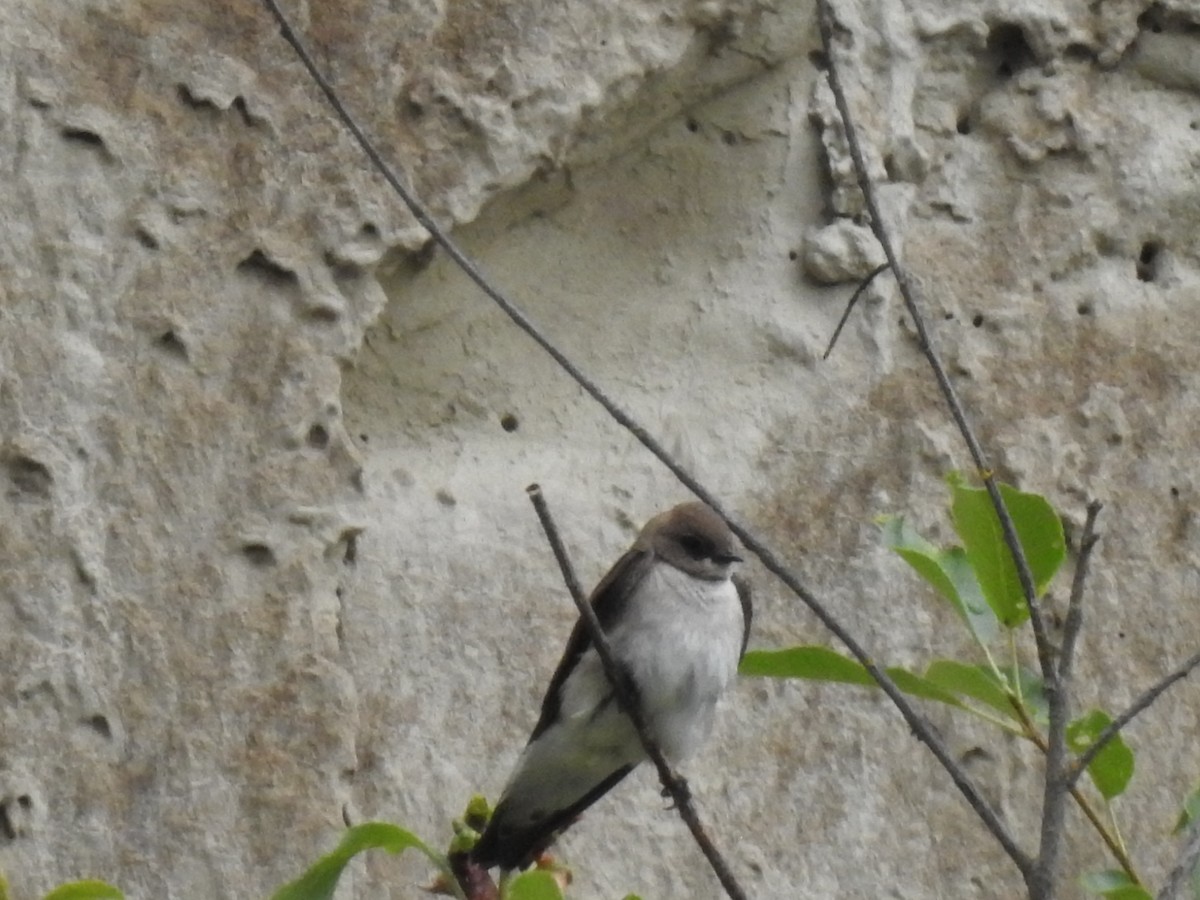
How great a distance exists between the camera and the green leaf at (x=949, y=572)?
1.96 meters

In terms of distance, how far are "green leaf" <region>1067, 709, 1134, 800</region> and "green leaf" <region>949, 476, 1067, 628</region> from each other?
0.13 meters

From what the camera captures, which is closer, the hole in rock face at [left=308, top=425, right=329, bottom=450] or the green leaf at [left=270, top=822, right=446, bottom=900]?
the green leaf at [left=270, top=822, right=446, bottom=900]

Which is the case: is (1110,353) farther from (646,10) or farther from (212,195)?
(212,195)

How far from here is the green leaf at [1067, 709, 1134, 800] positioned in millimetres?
1979

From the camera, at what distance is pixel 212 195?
10.1 feet

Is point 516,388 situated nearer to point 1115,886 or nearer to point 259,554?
point 259,554

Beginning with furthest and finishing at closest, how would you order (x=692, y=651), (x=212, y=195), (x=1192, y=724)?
(x=1192, y=724)
(x=212, y=195)
(x=692, y=651)

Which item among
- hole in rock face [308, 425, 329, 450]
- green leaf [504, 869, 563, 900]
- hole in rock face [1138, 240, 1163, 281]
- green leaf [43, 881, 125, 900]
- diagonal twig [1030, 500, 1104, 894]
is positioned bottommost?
hole in rock face [1138, 240, 1163, 281]

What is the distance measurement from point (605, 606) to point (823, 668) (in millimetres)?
839

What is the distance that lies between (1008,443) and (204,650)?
1.31 meters

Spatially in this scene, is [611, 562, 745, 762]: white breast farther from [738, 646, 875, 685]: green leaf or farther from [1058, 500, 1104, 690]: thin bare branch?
[1058, 500, 1104, 690]: thin bare branch

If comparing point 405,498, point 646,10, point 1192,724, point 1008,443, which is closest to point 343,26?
point 646,10

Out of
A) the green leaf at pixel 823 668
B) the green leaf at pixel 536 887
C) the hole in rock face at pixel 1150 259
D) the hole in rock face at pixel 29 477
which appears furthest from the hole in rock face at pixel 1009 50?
the green leaf at pixel 536 887

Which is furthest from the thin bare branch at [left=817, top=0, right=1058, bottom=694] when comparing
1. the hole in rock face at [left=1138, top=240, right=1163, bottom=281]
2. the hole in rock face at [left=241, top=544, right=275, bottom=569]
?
the hole in rock face at [left=1138, top=240, right=1163, bottom=281]
